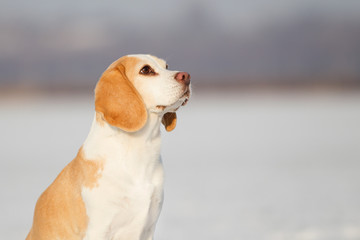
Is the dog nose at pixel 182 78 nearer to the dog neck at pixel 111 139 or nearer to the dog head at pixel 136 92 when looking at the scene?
the dog head at pixel 136 92

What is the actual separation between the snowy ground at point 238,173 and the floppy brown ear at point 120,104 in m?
2.27

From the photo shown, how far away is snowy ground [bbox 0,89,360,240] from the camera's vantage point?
550cm

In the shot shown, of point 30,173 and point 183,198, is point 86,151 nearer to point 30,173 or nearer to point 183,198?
point 183,198

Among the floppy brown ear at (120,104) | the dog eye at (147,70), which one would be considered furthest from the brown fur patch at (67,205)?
the dog eye at (147,70)

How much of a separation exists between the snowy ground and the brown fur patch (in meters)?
1.92

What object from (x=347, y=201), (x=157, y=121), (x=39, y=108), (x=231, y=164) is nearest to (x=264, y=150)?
(x=231, y=164)

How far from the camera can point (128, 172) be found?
3354 mm

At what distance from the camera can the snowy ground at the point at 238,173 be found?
5504 mm

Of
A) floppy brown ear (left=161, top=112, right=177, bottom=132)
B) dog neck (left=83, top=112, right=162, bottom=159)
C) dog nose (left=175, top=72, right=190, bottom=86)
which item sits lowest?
dog neck (left=83, top=112, right=162, bottom=159)

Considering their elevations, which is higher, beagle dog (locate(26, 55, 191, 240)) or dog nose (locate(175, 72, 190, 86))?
dog nose (locate(175, 72, 190, 86))

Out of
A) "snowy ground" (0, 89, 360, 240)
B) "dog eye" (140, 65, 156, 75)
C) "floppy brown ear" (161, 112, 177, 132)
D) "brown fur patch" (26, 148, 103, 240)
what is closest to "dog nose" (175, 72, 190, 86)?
"dog eye" (140, 65, 156, 75)

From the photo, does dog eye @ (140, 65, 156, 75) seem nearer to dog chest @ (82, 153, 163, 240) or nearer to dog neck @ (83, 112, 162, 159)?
dog neck @ (83, 112, 162, 159)

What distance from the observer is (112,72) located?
3365 millimetres

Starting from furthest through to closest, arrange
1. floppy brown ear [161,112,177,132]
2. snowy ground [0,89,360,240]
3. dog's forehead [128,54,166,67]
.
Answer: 1. snowy ground [0,89,360,240]
2. floppy brown ear [161,112,177,132]
3. dog's forehead [128,54,166,67]
